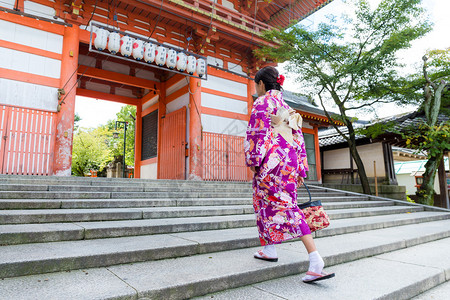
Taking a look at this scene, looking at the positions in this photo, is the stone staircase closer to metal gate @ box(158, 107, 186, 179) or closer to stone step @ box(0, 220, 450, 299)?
stone step @ box(0, 220, 450, 299)

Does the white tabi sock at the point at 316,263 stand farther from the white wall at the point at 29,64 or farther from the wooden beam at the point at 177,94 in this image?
the wooden beam at the point at 177,94

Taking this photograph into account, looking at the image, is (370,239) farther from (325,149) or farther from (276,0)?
(325,149)

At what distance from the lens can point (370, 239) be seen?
11.4 feet

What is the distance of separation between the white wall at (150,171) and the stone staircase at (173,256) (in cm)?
603

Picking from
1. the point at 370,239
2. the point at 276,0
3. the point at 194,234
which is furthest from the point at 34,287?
the point at 276,0

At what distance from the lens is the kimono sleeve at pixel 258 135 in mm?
2281

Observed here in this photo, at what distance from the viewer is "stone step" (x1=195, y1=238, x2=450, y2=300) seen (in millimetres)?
1913

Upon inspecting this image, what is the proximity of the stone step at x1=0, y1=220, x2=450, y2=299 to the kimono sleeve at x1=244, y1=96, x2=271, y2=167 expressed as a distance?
0.86 metres

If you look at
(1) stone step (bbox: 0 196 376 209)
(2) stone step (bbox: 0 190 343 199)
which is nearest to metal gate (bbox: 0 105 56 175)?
(2) stone step (bbox: 0 190 343 199)

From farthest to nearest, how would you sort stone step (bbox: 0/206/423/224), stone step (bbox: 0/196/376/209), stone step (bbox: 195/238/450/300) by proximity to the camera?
1. stone step (bbox: 0/196/376/209)
2. stone step (bbox: 0/206/423/224)
3. stone step (bbox: 195/238/450/300)

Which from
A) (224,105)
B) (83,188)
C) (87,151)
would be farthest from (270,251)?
(87,151)

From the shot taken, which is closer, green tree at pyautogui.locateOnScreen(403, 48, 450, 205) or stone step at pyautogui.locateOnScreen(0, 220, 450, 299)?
stone step at pyautogui.locateOnScreen(0, 220, 450, 299)

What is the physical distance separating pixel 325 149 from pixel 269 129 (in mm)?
14096

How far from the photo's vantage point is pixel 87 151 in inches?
831
